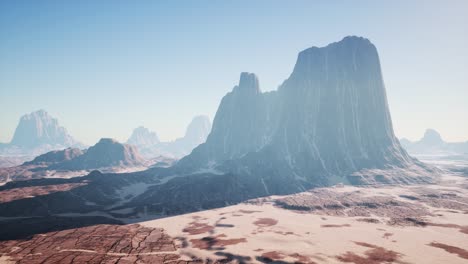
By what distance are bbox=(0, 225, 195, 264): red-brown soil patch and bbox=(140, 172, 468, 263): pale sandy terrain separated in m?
8.72

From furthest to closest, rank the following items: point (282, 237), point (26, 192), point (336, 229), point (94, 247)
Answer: point (26, 192) < point (336, 229) < point (282, 237) < point (94, 247)

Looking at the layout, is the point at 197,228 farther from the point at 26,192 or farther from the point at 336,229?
the point at 26,192

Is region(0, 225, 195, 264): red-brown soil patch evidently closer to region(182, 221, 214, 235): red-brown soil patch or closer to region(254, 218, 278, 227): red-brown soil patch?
region(182, 221, 214, 235): red-brown soil patch

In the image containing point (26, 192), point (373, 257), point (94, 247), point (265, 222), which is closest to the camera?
point (373, 257)

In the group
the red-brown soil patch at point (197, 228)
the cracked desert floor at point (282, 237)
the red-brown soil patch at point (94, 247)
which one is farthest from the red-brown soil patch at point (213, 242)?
the red-brown soil patch at point (197, 228)

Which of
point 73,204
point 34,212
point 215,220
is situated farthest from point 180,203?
point 34,212

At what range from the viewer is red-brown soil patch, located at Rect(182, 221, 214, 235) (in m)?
120

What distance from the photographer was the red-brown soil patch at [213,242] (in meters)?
99.4

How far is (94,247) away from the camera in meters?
95.5

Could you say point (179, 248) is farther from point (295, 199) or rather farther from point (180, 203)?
point (295, 199)

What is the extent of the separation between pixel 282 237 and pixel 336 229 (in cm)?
2950

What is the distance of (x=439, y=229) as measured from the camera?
11612 centimetres

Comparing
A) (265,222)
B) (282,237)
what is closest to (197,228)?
(265,222)

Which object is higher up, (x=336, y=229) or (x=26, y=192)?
(x=26, y=192)
